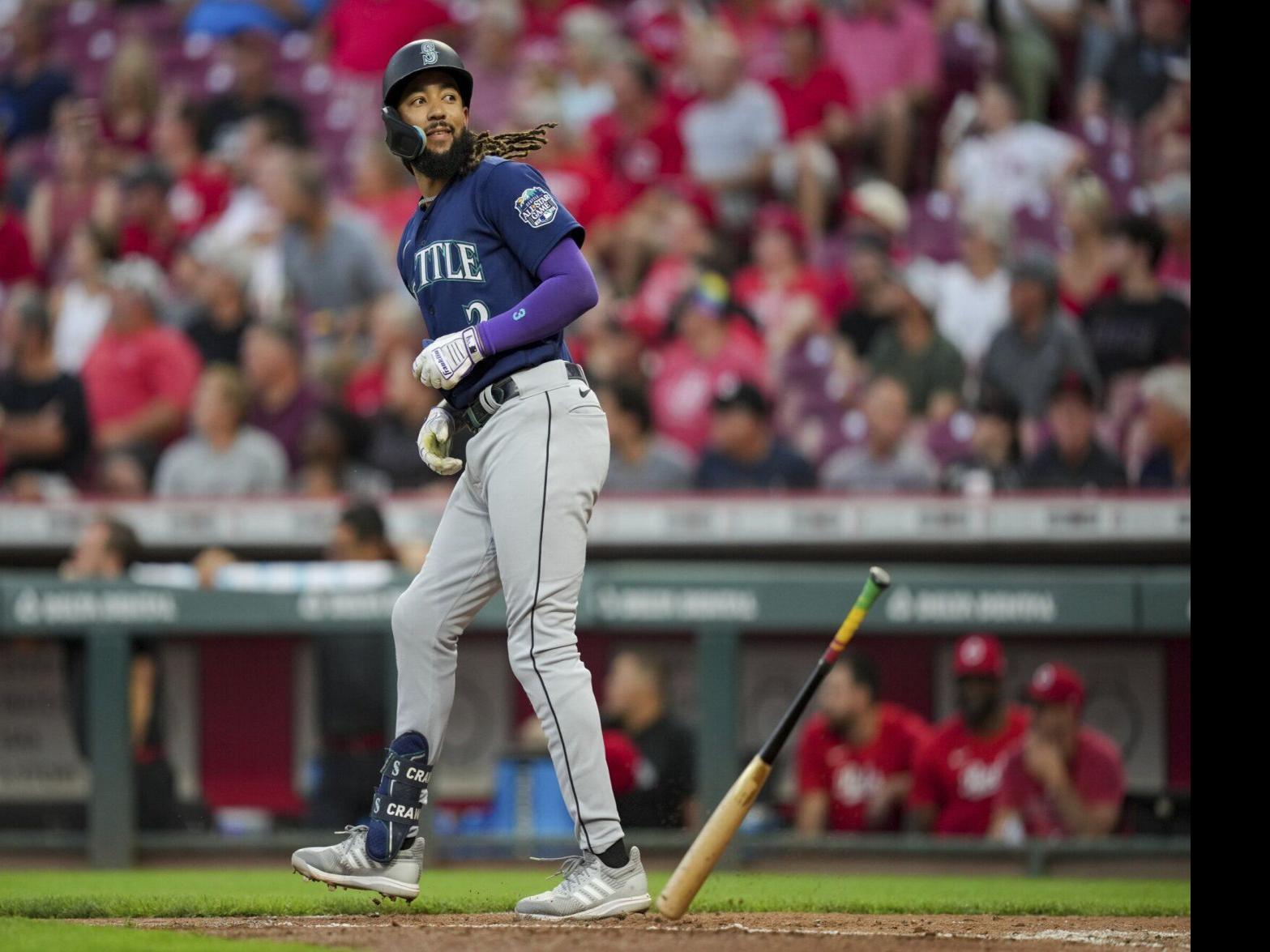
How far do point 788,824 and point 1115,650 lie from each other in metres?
1.40

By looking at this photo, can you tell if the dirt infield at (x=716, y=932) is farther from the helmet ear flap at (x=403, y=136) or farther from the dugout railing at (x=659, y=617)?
the dugout railing at (x=659, y=617)

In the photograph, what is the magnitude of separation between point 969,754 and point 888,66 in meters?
4.63

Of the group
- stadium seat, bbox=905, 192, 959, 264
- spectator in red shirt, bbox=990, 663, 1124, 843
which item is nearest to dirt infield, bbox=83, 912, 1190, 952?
spectator in red shirt, bbox=990, 663, 1124, 843

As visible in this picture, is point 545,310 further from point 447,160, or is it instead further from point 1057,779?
point 1057,779

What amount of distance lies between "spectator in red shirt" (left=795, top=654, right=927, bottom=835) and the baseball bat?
9.15 ft

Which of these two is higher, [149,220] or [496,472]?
[149,220]

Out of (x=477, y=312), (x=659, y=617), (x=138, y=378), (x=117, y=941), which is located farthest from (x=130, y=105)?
(x=117, y=941)

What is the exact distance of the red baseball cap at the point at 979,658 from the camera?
682 cm

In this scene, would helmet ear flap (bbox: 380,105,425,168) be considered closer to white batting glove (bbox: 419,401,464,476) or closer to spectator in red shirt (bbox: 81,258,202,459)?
white batting glove (bbox: 419,401,464,476)

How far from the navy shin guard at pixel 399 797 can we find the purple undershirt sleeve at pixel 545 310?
91 cm

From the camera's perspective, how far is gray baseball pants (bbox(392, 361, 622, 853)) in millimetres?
3943

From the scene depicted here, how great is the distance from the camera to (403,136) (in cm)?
406
